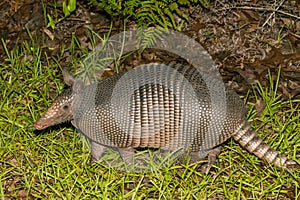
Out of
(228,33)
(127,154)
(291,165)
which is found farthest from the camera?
(228,33)

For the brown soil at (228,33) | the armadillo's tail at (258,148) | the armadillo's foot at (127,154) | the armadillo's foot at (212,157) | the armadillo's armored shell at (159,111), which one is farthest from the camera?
the brown soil at (228,33)

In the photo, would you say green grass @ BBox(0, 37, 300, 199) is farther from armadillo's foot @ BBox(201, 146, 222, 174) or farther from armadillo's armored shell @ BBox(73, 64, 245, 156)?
armadillo's armored shell @ BBox(73, 64, 245, 156)

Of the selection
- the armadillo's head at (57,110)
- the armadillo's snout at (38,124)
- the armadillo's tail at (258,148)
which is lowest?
the armadillo's tail at (258,148)

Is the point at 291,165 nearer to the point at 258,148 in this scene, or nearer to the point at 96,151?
the point at 258,148

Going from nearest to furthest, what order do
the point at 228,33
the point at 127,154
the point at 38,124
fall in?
1. the point at 38,124
2. the point at 127,154
3. the point at 228,33

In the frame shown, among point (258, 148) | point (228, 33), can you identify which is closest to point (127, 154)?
point (258, 148)

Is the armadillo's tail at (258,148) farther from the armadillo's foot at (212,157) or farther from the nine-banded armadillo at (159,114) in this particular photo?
the armadillo's foot at (212,157)

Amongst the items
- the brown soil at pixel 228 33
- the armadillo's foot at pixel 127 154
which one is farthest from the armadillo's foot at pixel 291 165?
the armadillo's foot at pixel 127 154

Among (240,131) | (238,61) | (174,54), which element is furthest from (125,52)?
(240,131)
